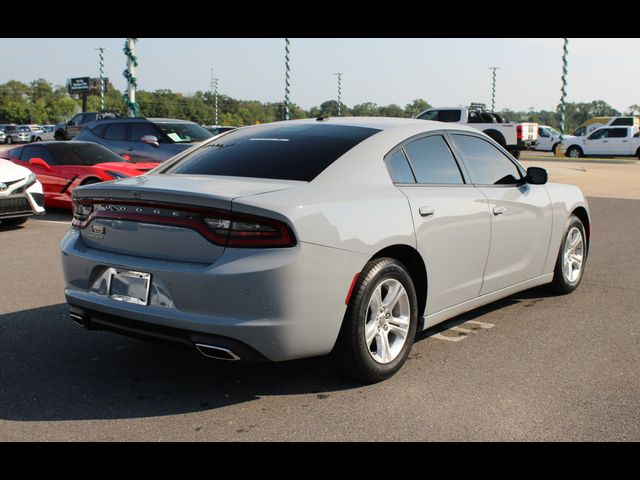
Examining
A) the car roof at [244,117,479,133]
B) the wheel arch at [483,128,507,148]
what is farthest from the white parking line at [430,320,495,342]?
the wheel arch at [483,128,507,148]

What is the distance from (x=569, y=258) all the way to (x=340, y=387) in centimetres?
337

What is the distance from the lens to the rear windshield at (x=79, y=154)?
12.4 metres

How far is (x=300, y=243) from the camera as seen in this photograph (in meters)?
3.70

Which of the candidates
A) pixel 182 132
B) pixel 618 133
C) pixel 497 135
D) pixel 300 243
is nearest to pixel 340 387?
pixel 300 243

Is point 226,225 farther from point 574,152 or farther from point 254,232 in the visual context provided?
point 574,152

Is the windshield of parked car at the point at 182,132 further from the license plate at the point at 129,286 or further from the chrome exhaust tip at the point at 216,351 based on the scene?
the chrome exhaust tip at the point at 216,351

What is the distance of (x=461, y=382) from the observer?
431 centimetres

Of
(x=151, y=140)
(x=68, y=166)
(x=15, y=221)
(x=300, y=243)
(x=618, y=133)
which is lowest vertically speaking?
(x=15, y=221)

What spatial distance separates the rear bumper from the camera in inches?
144

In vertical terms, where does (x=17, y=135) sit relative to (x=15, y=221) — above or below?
above

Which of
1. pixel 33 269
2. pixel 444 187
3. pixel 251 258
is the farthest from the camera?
pixel 33 269
